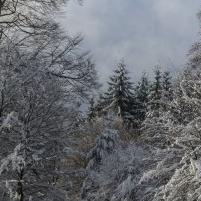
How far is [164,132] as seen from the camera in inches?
613

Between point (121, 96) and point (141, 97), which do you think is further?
point (141, 97)

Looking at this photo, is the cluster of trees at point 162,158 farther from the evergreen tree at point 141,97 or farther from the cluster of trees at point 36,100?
the evergreen tree at point 141,97

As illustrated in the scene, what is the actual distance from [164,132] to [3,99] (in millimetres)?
5085

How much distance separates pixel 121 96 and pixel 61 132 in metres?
33.3

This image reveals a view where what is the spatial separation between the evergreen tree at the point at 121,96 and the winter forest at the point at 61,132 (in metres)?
28.3

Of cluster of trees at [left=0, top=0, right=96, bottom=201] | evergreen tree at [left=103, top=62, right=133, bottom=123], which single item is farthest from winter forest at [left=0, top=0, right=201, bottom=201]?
evergreen tree at [left=103, top=62, right=133, bottom=123]

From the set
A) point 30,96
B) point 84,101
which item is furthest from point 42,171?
point 84,101

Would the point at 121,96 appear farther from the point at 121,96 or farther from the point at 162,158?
the point at 162,158

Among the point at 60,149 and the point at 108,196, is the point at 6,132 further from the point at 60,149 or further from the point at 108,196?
the point at 108,196

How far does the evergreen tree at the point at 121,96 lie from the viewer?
4619 centimetres

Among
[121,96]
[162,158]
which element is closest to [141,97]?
[121,96]

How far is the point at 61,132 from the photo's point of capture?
13195 millimetres

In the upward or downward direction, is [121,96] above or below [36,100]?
above

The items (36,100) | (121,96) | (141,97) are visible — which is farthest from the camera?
(141,97)
